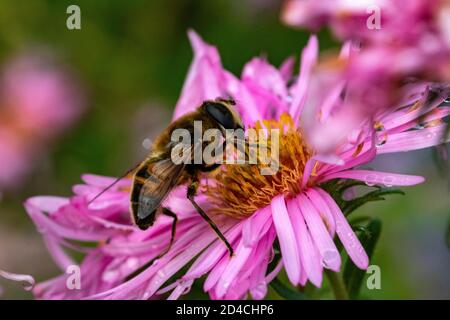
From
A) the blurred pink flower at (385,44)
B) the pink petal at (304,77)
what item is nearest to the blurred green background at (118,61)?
the pink petal at (304,77)

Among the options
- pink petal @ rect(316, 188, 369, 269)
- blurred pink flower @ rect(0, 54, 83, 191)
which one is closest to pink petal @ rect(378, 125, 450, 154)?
pink petal @ rect(316, 188, 369, 269)

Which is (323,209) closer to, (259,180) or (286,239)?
(286,239)

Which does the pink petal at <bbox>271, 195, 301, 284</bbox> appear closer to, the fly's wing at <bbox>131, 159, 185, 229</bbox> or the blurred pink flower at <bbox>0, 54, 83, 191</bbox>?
the fly's wing at <bbox>131, 159, 185, 229</bbox>

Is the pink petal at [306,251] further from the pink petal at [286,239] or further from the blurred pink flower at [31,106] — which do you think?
the blurred pink flower at [31,106]

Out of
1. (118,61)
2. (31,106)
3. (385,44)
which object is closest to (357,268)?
(385,44)

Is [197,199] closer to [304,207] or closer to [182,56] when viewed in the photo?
[304,207]

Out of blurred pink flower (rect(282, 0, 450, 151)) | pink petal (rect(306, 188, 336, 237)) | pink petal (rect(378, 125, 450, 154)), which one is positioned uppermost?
blurred pink flower (rect(282, 0, 450, 151))
